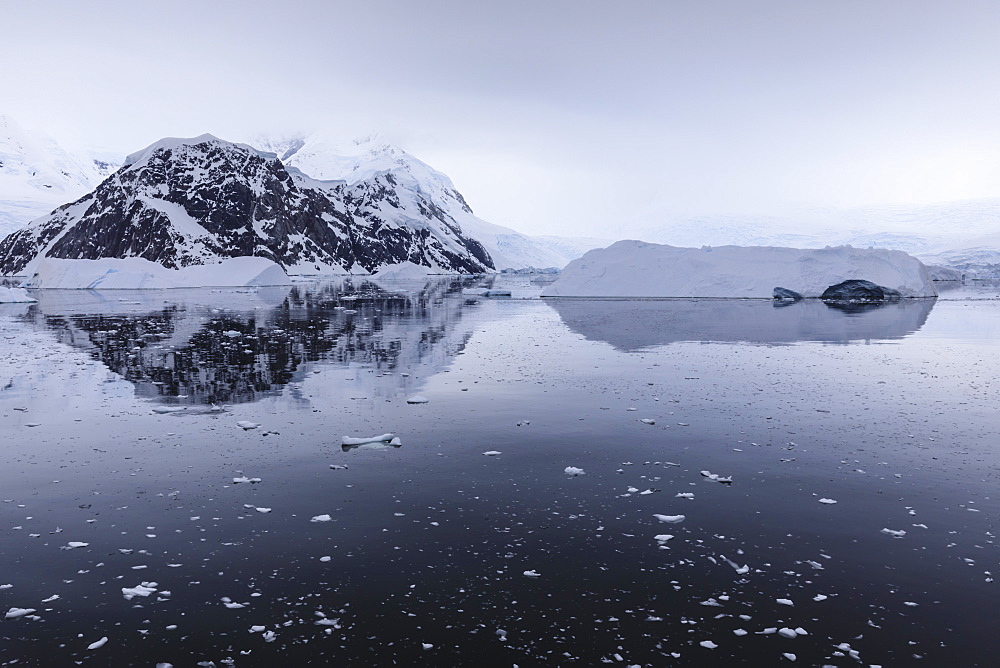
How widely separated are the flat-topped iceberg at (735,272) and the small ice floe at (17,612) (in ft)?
144

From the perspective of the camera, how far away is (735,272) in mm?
45094

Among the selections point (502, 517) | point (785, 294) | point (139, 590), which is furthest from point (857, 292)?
point (139, 590)

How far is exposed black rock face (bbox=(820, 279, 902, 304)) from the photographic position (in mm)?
43531

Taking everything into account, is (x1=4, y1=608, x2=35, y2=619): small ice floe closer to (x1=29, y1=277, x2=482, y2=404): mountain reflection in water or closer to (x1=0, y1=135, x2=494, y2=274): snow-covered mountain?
(x1=29, y1=277, x2=482, y2=404): mountain reflection in water

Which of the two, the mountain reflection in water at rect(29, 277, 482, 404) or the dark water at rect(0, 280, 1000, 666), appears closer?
the dark water at rect(0, 280, 1000, 666)

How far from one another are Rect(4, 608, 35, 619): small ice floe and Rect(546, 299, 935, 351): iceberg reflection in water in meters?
16.2

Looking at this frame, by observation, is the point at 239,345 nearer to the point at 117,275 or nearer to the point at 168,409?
the point at 168,409

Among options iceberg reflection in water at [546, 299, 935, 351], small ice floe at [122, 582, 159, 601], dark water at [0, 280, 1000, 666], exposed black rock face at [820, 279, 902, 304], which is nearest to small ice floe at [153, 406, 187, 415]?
dark water at [0, 280, 1000, 666]

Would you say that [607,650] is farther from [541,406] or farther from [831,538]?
[541,406]

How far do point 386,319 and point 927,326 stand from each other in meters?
22.8

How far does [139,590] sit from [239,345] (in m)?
16.1

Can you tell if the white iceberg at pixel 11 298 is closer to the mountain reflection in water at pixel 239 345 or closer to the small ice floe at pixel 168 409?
Result: the mountain reflection in water at pixel 239 345

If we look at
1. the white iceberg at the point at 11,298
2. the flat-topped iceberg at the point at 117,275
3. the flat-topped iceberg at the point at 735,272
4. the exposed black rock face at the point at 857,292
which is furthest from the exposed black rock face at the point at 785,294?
the flat-topped iceberg at the point at 117,275

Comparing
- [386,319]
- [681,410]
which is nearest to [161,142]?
[386,319]
